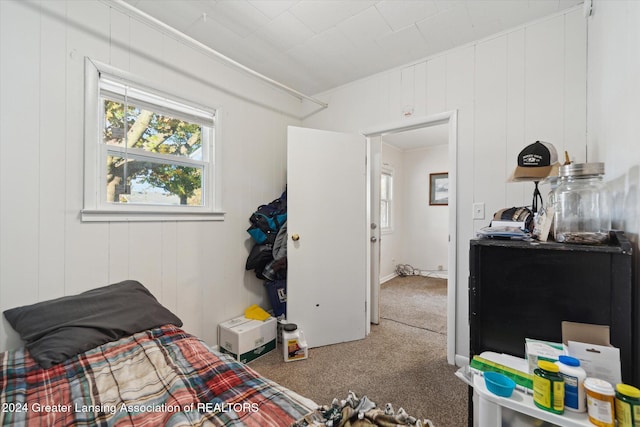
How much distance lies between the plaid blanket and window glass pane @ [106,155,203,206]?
40.0 inches

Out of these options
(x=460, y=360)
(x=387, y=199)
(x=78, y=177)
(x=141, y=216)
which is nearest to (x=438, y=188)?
(x=387, y=199)

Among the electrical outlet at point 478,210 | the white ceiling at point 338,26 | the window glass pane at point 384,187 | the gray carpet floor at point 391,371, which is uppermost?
the white ceiling at point 338,26

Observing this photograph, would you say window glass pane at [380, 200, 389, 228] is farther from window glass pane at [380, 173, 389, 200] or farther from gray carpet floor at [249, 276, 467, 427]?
gray carpet floor at [249, 276, 467, 427]

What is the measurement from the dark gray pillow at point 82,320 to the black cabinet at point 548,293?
1.68 m

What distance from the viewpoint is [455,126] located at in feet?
7.42

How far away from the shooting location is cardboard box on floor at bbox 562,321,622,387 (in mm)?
690

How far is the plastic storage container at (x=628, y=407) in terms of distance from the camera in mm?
566

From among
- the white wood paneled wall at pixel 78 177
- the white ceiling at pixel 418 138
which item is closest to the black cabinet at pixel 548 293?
the white wood paneled wall at pixel 78 177

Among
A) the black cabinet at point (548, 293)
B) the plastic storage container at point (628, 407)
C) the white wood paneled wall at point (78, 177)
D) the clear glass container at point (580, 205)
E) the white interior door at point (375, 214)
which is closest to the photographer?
the plastic storage container at point (628, 407)

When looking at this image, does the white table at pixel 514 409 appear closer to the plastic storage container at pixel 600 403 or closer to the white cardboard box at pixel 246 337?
the plastic storage container at pixel 600 403

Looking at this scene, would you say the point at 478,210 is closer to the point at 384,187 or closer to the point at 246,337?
the point at 246,337

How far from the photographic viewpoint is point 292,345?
2.25m

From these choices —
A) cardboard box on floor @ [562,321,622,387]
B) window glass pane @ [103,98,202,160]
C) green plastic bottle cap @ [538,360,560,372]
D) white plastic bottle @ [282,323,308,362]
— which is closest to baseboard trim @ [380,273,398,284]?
white plastic bottle @ [282,323,308,362]

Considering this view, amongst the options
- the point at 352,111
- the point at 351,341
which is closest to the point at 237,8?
the point at 352,111
